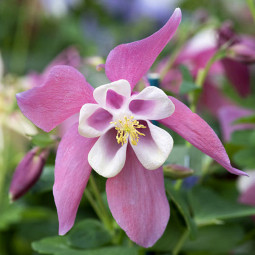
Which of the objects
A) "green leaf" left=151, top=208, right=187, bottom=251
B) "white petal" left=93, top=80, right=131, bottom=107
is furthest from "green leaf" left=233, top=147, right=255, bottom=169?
"white petal" left=93, top=80, right=131, bottom=107

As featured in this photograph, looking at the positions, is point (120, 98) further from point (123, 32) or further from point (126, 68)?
point (123, 32)

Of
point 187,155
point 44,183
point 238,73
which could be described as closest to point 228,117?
point 238,73

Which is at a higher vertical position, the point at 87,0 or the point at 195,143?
the point at 195,143

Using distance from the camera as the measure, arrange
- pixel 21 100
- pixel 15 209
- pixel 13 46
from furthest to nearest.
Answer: pixel 13 46
pixel 15 209
pixel 21 100

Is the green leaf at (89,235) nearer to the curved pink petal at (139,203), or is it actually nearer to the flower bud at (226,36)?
the curved pink petal at (139,203)

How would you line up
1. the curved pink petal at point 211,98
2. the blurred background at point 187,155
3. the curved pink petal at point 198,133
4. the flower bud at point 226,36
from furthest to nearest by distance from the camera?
the curved pink petal at point 211,98 → the flower bud at point 226,36 → the blurred background at point 187,155 → the curved pink petal at point 198,133

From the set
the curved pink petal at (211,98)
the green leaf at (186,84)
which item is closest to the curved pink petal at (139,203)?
the green leaf at (186,84)

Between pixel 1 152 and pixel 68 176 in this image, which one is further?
pixel 1 152

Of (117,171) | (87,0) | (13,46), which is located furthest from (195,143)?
(87,0)
